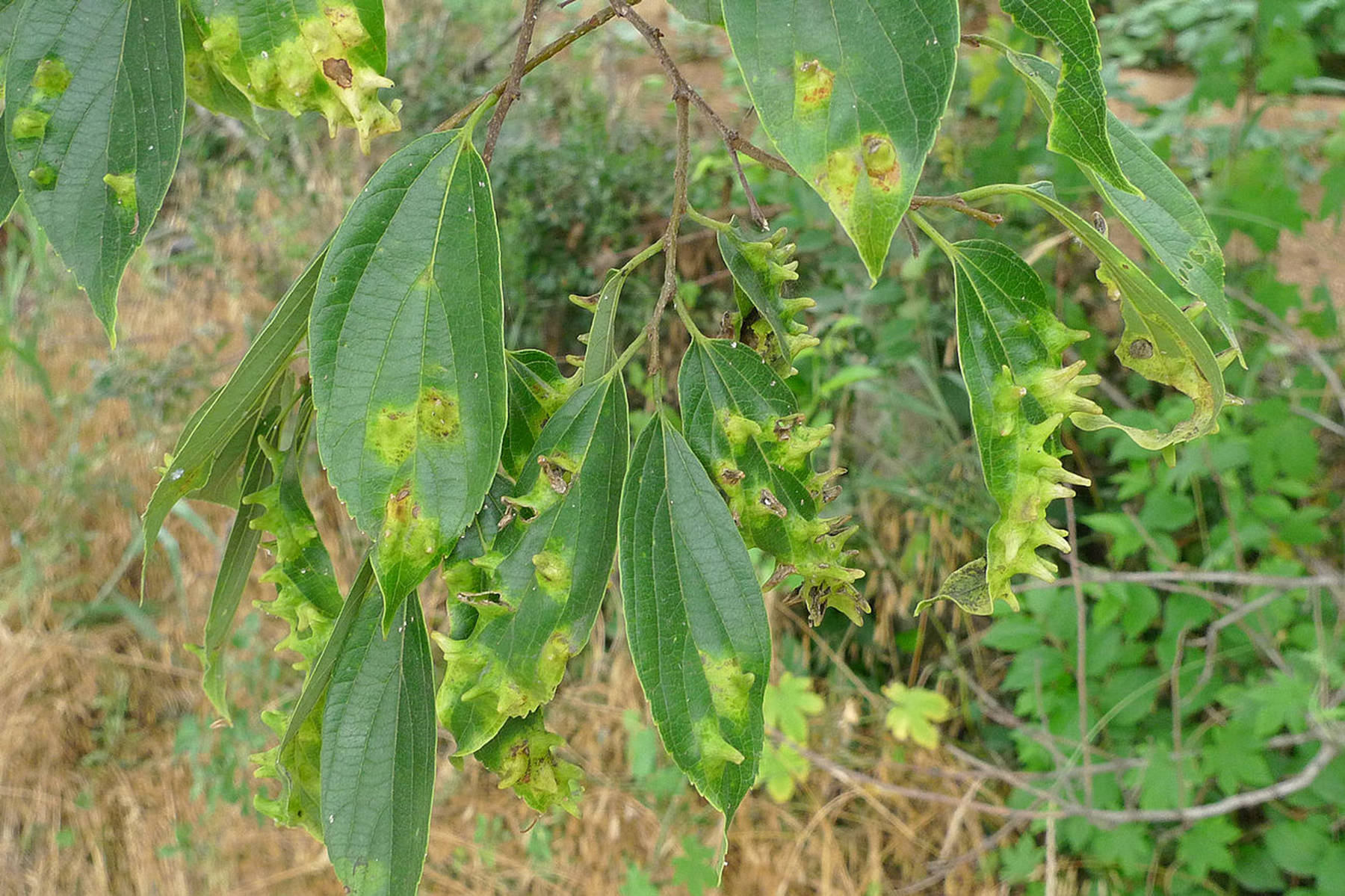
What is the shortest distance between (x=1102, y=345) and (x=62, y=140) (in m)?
1.78

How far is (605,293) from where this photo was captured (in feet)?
1.70

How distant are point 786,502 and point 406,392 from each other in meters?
0.18

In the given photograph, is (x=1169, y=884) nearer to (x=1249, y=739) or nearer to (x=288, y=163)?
(x=1249, y=739)

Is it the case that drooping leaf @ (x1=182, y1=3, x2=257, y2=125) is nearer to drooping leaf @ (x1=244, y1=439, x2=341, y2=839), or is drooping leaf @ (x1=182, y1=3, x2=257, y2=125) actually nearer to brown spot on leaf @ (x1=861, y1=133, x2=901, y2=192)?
drooping leaf @ (x1=244, y1=439, x2=341, y2=839)

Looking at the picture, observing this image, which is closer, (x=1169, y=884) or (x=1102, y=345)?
(x=1169, y=884)

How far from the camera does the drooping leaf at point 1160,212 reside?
45 centimetres

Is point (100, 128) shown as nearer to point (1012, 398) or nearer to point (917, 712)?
point (1012, 398)

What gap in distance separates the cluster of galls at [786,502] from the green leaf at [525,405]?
82mm

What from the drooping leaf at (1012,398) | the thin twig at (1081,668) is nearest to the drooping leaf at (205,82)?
the drooping leaf at (1012,398)

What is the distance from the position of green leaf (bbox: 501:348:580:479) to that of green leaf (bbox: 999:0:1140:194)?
25 cm

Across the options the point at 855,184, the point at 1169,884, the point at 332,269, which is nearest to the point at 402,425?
the point at 332,269

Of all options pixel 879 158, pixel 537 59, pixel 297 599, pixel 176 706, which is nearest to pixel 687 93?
pixel 537 59

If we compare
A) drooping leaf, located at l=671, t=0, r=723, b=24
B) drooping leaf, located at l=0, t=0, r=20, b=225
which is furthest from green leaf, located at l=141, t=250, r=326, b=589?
drooping leaf, located at l=671, t=0, r=723, b=24

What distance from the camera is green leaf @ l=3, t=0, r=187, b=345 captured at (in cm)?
47
